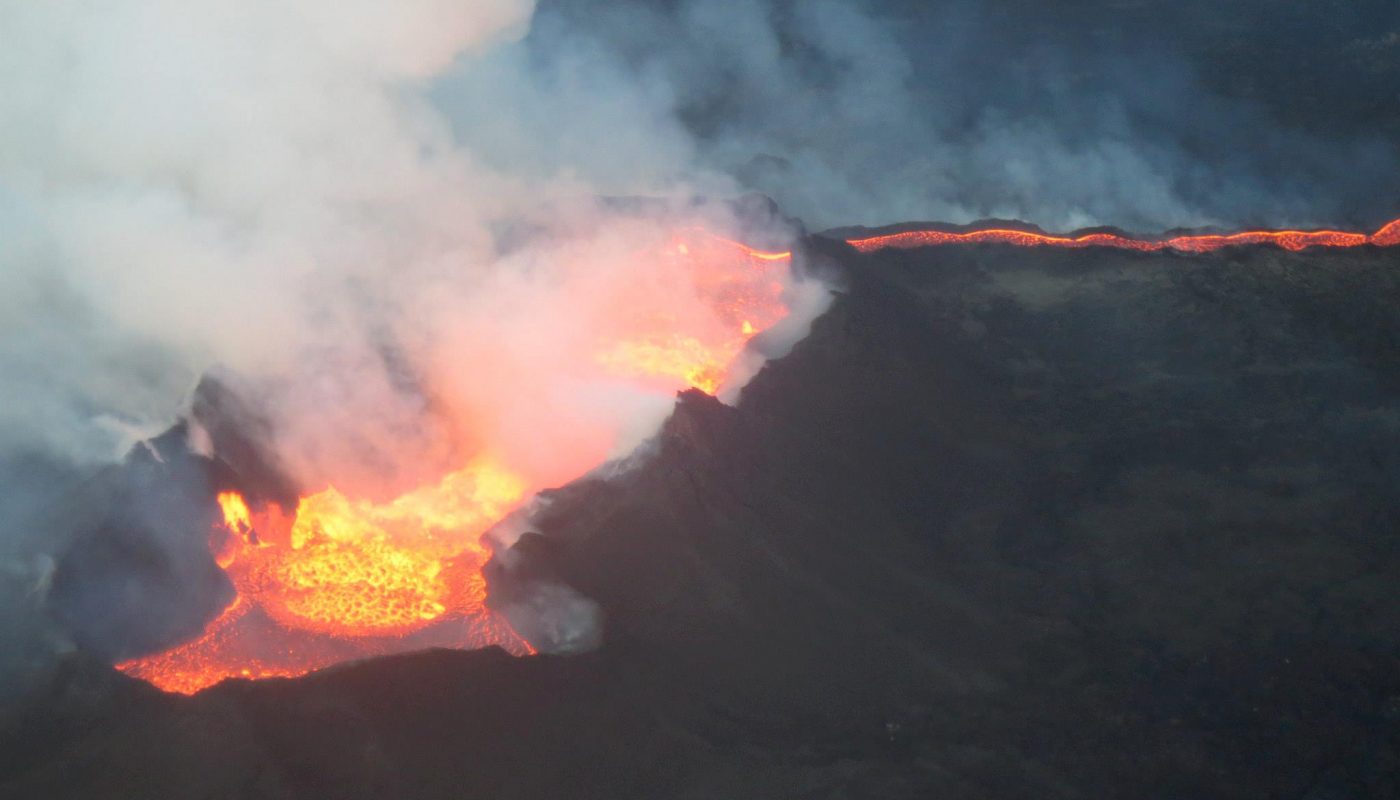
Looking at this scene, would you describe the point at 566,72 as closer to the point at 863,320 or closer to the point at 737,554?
the point at 863,320

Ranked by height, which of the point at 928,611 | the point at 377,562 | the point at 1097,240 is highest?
the point at 1097,240

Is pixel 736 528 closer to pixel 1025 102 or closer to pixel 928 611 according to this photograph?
pixel 928 611

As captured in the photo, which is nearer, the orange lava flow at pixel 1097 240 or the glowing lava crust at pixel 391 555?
the glowing lava crust at pixel 391 555

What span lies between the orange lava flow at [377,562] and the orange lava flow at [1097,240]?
3.54 meters

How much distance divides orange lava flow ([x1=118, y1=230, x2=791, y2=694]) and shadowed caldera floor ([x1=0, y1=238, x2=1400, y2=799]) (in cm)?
39

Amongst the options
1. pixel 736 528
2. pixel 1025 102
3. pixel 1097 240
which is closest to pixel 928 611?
pixel 736 528

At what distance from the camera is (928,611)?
34.2 ft

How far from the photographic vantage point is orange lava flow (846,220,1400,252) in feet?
51.0

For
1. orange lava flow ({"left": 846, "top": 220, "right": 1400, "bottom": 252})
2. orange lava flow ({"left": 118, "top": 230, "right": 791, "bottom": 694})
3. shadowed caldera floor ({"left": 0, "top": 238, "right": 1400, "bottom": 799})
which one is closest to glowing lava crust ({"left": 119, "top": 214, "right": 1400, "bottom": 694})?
orange lava flow ({"left": 118, "top": 230, "right": 791, "bottom": 694})

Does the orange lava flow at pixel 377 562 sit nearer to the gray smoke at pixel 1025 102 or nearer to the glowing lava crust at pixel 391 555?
the glowing lava crust at pixel 391 555

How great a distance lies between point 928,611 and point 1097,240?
24.0 ft

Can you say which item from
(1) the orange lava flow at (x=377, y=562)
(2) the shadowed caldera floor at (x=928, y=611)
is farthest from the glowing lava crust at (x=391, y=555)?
(2) the shadowed caldera floor at (x=928, y=611)

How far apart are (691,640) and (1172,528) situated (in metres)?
4.62

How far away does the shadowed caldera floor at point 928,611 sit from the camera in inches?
351
